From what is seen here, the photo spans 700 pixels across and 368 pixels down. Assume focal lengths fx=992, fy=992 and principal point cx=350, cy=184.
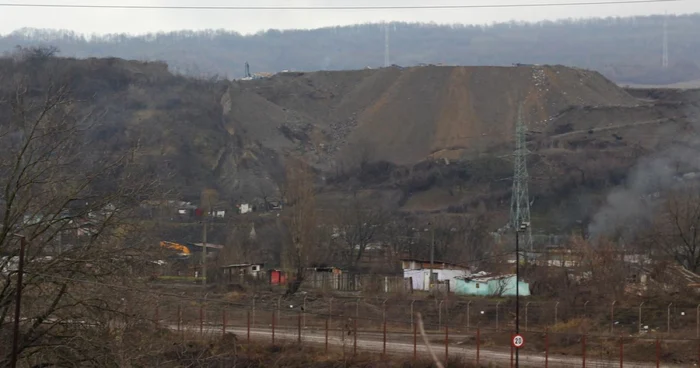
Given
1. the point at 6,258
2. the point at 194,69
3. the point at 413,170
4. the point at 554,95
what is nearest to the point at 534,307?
the point at 6,258

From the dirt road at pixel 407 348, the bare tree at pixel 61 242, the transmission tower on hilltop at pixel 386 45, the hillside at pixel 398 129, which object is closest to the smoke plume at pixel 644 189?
the hillside at pixel 398 129

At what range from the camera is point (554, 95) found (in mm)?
105750

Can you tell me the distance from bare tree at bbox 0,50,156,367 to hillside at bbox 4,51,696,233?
2050 inches

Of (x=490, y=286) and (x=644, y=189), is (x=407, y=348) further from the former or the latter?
(x=644, y=189)

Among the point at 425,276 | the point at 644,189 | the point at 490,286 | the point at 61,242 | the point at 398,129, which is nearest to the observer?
the point at 61,242

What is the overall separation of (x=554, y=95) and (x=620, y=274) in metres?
66.5

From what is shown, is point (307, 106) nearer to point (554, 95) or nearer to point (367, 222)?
point (554, 95)

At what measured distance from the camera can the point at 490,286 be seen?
42469mm

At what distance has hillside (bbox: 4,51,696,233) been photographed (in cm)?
7888

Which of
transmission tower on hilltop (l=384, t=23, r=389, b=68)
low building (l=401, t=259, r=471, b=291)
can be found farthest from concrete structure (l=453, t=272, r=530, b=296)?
transmission tower on hilltop (l=384, t=23, r=389, b=68)

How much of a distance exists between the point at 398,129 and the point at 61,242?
285 ft

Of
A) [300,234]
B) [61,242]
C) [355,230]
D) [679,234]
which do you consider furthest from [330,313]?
[355,230]

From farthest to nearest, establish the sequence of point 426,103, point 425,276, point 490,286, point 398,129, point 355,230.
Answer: point 426,103, point 398,129, point 355,230, point 425,276, point 490,286

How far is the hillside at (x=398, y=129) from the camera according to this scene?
78.9 m
